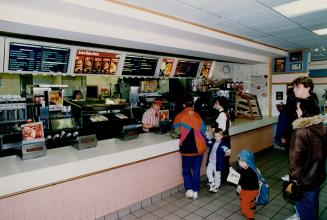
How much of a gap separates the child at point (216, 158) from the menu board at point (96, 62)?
2503 mm

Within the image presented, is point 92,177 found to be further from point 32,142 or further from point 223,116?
point 223,116

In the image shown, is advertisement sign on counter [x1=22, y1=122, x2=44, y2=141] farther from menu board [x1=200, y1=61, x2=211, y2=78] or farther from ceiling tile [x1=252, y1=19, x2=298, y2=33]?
menu board [x1=200, y1=61, x2=211, y2=78]

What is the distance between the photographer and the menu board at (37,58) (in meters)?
4.00

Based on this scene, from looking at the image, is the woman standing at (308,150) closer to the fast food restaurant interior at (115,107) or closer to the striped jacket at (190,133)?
the fast food restaurant interior at (115,107)

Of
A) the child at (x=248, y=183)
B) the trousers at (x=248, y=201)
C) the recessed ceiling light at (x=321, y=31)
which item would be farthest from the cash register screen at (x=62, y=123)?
the recessed ceiling light at (x=321, y=31)

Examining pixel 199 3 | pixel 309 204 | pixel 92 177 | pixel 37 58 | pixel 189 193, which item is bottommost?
pixel 189 193

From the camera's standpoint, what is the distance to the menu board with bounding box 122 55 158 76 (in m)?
5.48

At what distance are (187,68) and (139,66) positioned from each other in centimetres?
172

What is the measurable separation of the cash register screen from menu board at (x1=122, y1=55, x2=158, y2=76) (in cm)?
164

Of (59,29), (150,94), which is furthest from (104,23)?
(150,94)

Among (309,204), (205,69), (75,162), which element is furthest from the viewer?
(205,69)

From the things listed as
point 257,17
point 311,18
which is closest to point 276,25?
point 311,18

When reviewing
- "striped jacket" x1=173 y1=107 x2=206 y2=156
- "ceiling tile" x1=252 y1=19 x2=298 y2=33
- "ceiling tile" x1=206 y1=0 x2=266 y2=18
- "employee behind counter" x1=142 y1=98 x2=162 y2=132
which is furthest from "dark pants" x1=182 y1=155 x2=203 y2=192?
"ceiling tile" x1=252 y1=19 x2=298 y2=33

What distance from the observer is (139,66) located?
5723mm
